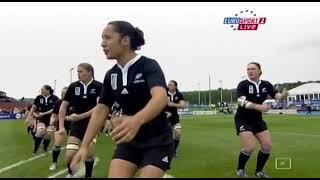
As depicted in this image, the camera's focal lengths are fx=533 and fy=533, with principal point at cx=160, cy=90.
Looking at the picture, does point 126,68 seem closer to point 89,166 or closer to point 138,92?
point 138,92

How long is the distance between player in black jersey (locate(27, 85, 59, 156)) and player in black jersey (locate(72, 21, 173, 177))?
10996mm

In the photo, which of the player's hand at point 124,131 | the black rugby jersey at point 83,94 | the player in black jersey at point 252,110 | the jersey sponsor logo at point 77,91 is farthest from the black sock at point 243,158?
the player's hand at point 124,131

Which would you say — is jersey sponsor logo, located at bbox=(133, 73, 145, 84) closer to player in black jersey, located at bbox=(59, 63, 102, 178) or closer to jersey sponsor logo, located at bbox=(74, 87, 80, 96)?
player in black jersey, located at bbox=(59, 63, 102, 178)

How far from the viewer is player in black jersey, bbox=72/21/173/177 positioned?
5055mm

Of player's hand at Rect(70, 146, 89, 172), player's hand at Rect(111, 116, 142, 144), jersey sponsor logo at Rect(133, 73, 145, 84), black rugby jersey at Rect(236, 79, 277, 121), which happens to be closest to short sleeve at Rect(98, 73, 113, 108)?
jersey sponsor logo at Rect(133, 73, 145, 84)

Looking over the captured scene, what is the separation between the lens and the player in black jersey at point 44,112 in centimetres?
1627

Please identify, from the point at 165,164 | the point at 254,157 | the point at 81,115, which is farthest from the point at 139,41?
the point at 254,157

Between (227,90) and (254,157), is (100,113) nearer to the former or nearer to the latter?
(254,157)

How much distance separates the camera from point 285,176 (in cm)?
1118

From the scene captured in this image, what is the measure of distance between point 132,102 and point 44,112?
11852mm

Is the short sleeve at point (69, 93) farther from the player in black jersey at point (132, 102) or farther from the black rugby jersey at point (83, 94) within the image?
the player in black jersey at point (132, 102)

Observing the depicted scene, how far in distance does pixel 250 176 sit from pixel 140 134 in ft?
21.5

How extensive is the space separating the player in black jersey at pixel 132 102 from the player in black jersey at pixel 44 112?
36.1 feet

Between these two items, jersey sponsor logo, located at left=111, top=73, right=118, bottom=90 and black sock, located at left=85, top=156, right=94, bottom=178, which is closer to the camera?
jersey sponsor logo, located at left=111, top=73, right=118, bottom=90
